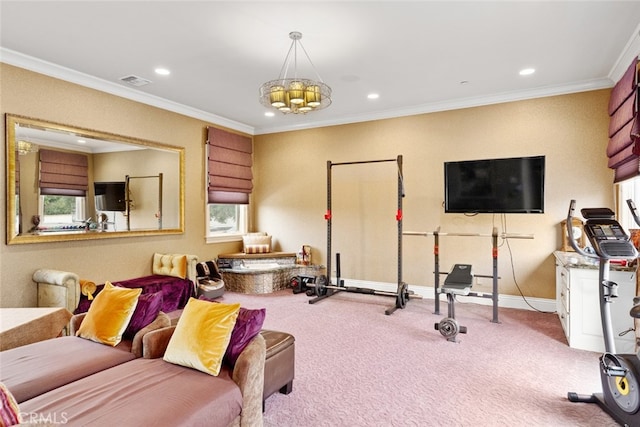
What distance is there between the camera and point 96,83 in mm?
4375

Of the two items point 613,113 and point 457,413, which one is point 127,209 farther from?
point 613,113

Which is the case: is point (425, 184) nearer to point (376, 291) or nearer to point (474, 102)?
point (474, 102)

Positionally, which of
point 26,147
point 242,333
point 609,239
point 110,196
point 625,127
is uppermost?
point 625,127

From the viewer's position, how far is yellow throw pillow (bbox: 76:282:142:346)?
97.7 inches

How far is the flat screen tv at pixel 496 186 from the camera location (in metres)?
4.32

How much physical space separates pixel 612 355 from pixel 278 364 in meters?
2.22

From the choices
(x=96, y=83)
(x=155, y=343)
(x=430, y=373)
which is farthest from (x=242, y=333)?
(x=96, y=83)

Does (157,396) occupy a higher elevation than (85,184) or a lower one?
lower

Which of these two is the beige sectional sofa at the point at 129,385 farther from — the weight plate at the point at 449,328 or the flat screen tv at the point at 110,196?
the flat screen tv at the point at 110,196

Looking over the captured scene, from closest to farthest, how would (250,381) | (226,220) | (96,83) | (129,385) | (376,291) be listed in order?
(129,385) < (250,381) < (96,83) < (376,291) < (226,220)

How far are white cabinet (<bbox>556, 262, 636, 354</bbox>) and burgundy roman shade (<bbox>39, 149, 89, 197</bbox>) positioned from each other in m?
5.61

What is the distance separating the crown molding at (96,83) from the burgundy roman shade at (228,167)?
0.35 meters

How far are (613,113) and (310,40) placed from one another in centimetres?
365

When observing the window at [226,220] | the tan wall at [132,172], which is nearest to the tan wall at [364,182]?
the tan wall at [132,172]
